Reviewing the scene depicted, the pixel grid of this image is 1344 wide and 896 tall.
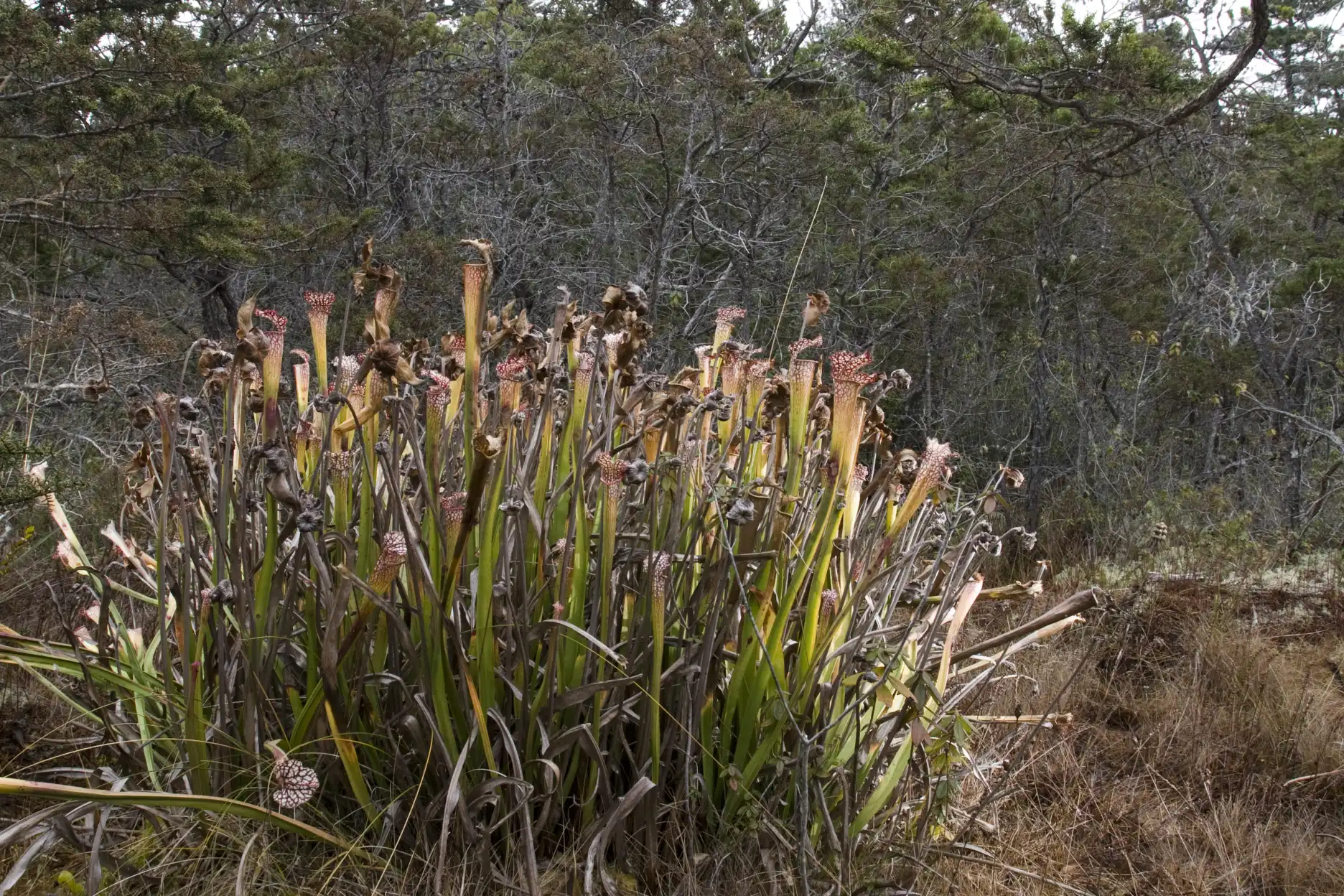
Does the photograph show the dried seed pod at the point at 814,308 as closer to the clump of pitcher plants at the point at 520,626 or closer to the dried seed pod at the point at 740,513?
the clump of pitcher plants at the point at 520,626

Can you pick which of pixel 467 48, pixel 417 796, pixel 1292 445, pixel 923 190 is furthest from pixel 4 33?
pixel 1292 445

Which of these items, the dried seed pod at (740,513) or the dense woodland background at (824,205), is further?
the dense woodland background at (824,205)

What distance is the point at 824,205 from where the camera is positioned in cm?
964

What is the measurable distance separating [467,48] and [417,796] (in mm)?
10714

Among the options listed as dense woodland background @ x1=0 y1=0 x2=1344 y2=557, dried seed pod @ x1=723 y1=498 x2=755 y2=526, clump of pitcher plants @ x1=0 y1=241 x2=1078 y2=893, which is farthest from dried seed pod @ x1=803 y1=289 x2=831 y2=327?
dense woodland background @ x1=0 y1=0 x2=1344 y2=557

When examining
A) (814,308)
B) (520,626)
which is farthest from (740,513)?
(814,308)

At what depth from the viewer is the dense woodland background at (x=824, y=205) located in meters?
6.67

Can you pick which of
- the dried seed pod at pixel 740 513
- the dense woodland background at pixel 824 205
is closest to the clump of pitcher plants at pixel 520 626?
the dried seed pod at pixel 740 513

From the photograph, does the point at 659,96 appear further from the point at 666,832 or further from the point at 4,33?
the point at 666,832

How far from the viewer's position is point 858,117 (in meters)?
9.10

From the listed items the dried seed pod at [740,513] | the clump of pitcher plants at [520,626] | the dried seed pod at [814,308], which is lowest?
the clump of pitcher plants at [520,626]

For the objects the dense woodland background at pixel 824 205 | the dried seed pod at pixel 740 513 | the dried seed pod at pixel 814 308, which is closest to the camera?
the dried seed pod at pixel 740 513

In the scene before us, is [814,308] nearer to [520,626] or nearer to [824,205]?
[520,626]

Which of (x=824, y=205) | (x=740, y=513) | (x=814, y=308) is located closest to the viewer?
(x=740, y=513)
